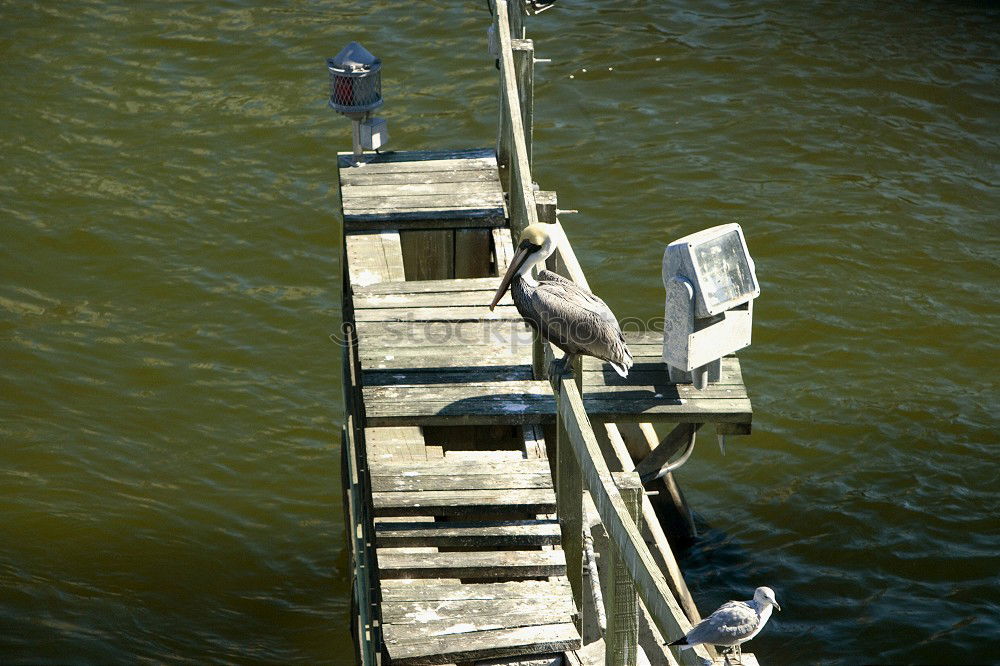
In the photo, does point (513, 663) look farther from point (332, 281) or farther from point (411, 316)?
point (332, 281)

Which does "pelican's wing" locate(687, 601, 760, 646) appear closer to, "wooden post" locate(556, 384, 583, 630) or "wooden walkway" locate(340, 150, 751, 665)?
"wooden walkway" locate(340, 150, 751, 665)

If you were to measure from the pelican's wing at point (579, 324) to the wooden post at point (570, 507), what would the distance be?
1.27 ft

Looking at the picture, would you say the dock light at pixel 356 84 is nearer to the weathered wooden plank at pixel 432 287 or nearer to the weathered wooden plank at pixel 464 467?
the weathered wooden plank at pixel 432 287

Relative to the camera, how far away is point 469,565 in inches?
225

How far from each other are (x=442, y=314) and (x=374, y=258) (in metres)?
0.96

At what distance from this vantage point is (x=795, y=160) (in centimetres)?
1456

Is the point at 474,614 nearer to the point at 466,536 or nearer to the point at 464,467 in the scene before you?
the point at 466,536

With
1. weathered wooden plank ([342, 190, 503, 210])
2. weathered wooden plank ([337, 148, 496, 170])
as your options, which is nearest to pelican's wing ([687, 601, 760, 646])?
weathered wooden plank ([342, 190, 503, 210])

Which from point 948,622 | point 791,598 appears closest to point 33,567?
point 791,598

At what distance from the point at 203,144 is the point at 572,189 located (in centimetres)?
413

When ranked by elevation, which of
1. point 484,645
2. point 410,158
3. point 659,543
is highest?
point 410,158

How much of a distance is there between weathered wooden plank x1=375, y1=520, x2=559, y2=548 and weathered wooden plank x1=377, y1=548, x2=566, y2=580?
0.31 feet

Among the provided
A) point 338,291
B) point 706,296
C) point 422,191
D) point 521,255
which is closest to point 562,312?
point 521,255

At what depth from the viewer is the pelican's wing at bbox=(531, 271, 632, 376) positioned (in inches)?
242
